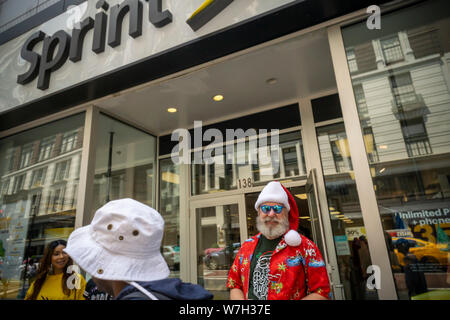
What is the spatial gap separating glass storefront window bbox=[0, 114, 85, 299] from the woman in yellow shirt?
39.7 inches

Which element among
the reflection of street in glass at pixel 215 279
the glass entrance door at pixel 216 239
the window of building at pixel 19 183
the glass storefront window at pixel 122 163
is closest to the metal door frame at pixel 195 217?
the glass entrance door at pixel 216 239

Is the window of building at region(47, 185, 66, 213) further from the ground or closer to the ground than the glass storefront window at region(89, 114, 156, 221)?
closer to the ground

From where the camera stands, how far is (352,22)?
8.59ft

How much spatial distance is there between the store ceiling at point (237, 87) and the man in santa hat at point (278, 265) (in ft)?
6.11

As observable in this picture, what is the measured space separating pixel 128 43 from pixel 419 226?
3656mm

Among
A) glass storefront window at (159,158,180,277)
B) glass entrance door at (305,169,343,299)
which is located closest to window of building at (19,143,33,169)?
glass storefront window at (159,158,180,277)

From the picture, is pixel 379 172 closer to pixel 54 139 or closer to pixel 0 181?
pixel 54 139

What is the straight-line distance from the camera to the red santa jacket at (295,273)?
180cm

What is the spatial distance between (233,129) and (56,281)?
328 centimetres

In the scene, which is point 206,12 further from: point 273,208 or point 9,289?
point 9,289

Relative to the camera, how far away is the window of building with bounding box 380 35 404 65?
2.42 m

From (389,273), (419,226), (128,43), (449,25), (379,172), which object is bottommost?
(389,273)

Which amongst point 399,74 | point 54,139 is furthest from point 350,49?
point 54,139

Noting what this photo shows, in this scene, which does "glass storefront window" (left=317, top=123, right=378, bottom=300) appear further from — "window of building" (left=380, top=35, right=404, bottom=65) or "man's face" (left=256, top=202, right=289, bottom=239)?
"man's face" (left=256, top=202, right=289, bottom=239)
